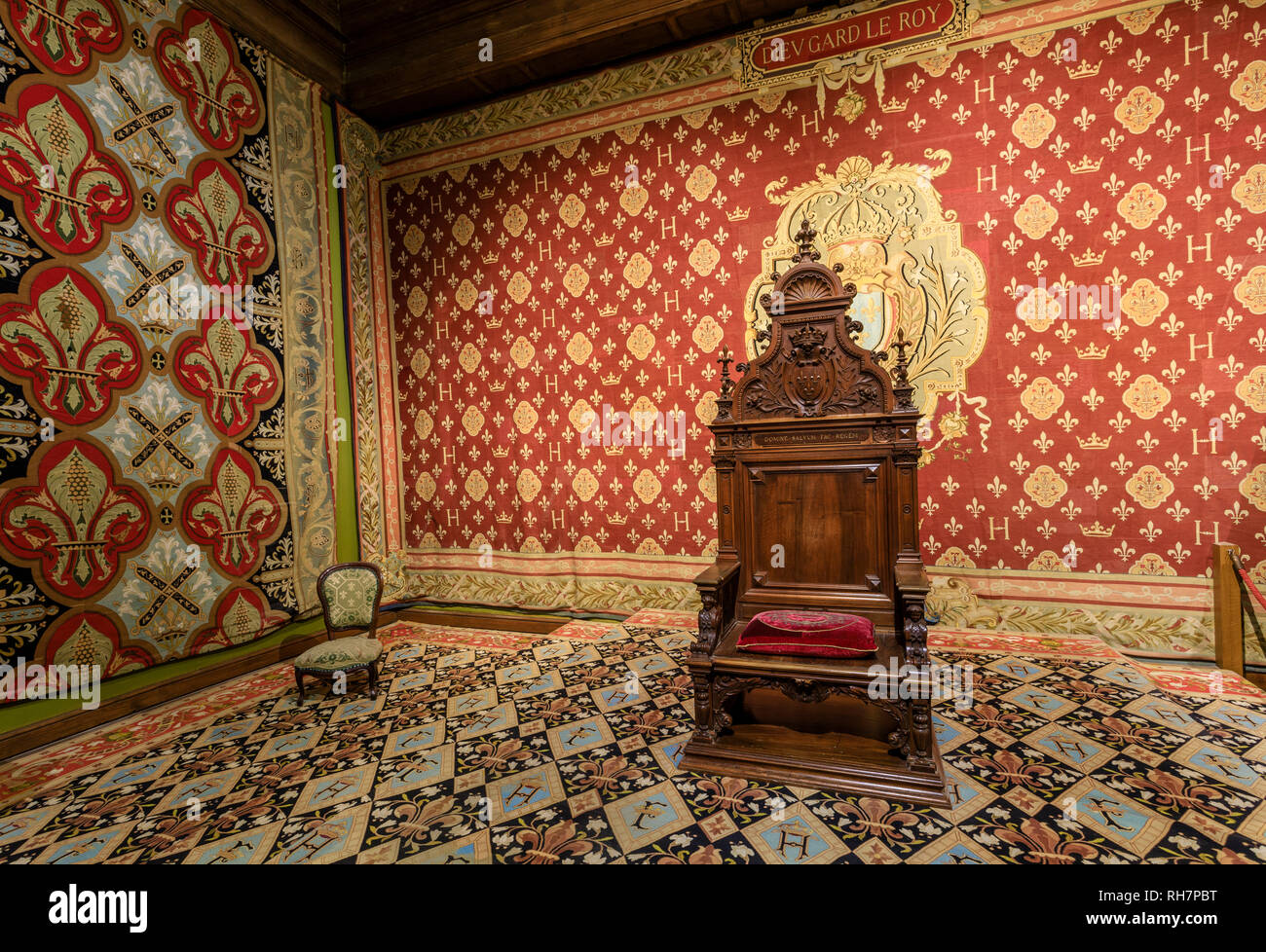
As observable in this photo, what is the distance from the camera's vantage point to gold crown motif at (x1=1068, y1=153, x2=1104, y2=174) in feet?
12.6

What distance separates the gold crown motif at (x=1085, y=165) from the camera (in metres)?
3.85

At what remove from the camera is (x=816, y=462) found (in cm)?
311

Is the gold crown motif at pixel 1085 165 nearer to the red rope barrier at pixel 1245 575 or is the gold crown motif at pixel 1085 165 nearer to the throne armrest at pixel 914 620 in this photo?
the red rope barrier at pixel 1245 575

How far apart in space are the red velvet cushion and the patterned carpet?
589 millimetres

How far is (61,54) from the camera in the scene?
3463mm

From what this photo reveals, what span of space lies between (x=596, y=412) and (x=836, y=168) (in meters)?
2.79

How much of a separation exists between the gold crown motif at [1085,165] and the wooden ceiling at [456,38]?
2419mm

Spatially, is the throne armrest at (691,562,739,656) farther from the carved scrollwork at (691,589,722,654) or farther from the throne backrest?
the throne backrest

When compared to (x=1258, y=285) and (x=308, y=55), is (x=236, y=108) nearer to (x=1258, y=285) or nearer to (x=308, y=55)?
(x=308, y=55)
